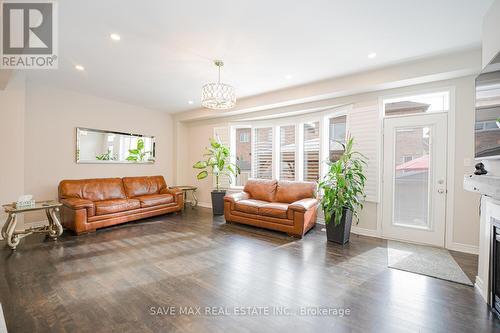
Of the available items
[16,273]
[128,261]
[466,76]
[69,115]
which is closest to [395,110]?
[466,76]

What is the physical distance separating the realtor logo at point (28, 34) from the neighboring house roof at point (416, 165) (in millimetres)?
5021

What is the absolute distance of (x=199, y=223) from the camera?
468 cm

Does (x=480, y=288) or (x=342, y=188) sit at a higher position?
(x=342, y=188)

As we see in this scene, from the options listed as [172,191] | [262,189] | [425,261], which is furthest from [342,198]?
[172,191]

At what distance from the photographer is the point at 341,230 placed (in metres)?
3.46

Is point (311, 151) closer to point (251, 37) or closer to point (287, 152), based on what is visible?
point (287, 152)

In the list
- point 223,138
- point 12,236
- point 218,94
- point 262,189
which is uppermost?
point 218,94

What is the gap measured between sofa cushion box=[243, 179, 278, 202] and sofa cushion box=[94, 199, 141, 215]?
8.29 ft

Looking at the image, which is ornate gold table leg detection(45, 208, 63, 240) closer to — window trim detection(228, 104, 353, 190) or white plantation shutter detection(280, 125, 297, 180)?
window trim detection(228, 104, 353, 190)

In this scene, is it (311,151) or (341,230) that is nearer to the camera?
(341,230)

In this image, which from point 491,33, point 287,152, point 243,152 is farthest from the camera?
point 243,152

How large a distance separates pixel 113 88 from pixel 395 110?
5428 millimetres

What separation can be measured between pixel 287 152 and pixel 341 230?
2.36m

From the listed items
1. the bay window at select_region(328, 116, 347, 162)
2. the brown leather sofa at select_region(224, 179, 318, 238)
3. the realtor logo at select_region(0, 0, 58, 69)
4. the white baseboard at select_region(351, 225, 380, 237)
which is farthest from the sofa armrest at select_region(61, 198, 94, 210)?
the white baseboard at select_region(351, 225, 380, 237)
